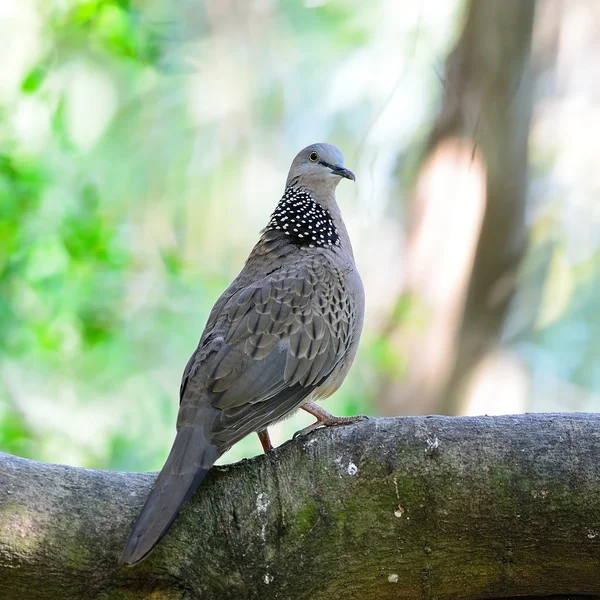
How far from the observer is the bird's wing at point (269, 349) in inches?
136

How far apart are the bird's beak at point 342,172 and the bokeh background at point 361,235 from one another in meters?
1.29

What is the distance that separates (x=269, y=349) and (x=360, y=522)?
985mm

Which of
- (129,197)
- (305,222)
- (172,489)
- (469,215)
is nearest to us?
(172,489)

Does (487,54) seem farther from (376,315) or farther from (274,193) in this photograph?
(274,193)

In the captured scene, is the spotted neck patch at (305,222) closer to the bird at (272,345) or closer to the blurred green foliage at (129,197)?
the bird at (272,345)

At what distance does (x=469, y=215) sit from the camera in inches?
288

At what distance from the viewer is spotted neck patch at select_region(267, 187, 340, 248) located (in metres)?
4.49

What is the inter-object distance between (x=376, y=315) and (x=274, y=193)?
2.34 metres

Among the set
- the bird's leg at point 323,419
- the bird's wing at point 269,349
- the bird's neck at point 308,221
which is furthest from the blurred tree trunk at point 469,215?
the bird's leg at point 323,419

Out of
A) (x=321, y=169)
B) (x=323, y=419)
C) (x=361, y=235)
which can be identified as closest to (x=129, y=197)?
(x=361, y=235)

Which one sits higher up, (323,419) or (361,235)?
(361,235)

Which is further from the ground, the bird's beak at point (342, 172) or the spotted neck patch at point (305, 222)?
the bird's beak at point (342, 172)

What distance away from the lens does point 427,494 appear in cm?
296

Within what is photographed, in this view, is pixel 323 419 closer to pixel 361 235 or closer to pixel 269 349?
pixel 269 349
